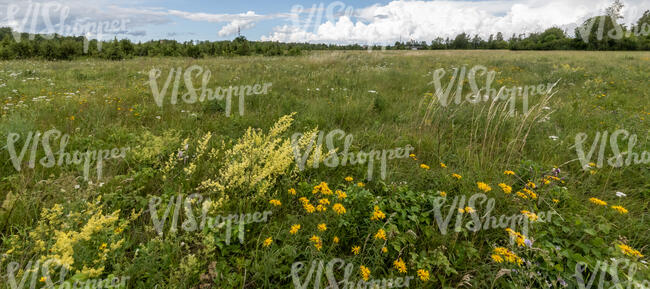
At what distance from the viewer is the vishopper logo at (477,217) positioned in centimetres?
223

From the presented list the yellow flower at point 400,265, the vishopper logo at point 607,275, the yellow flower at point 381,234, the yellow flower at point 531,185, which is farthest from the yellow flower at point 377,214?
the yellow flower at point 531,185

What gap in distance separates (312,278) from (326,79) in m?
7.10

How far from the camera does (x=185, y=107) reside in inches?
205

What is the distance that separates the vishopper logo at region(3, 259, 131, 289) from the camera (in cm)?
157

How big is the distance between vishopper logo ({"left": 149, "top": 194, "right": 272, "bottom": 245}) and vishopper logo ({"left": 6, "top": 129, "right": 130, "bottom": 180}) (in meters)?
1.02

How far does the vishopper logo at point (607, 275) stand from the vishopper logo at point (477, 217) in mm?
394

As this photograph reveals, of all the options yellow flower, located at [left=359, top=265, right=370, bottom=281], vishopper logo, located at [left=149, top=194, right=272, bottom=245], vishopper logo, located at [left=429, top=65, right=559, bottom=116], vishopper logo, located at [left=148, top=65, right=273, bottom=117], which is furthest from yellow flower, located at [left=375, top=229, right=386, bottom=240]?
vishopper logo, located at [left=148, top=65, right=273, bottom=117]

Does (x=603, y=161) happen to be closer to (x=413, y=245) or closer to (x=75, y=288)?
(x=413, y=245)

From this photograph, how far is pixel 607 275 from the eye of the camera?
1931 millimetres

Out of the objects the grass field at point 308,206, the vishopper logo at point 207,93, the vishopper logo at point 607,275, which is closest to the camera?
the vishopper logo at point 607,275

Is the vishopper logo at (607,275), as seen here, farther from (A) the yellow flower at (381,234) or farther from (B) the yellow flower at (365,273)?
(B) the yellow flower at (365,273)

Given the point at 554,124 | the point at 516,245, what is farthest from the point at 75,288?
the point at 554,124

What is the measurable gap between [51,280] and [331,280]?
5.69 feet

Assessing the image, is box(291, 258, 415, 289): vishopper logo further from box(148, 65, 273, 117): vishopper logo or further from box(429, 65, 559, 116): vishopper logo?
box(148, 65, 273, 117): vishopper logo
